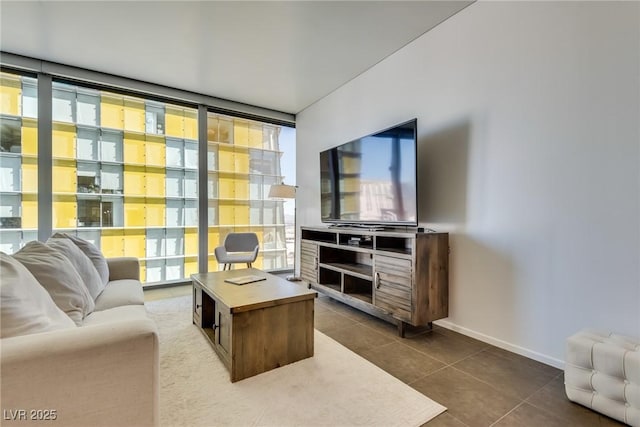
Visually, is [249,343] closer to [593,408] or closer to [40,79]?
[593,408]

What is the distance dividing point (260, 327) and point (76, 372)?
1007mm

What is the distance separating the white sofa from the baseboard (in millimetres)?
2294

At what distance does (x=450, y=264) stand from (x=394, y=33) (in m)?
2.23

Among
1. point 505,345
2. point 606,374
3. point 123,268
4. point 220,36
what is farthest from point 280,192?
point 606,374

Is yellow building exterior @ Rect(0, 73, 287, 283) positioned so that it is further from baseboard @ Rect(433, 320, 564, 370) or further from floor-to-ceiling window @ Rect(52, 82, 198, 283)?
baseboard @ Rect(433, 320, 564, 370)

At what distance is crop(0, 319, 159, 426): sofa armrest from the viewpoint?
2.93 ft

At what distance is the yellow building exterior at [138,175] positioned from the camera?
3367 millimetres

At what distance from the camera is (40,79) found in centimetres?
333

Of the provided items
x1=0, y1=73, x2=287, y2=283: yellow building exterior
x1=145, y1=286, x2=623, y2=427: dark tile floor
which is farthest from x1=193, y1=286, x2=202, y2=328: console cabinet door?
x1=0, y1=73, x2=287, y2=283: yellow building exterior

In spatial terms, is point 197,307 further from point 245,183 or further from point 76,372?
point 245,183

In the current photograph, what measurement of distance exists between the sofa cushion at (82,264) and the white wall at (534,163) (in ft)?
8.93


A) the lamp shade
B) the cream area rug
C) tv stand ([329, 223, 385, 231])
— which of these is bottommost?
the cream area rug

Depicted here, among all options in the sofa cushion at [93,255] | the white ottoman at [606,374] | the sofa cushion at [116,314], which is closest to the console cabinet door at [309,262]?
the sofa cushion at [116,314]

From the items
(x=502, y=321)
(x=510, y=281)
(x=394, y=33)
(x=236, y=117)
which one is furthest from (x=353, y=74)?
(x=502, y=321)
